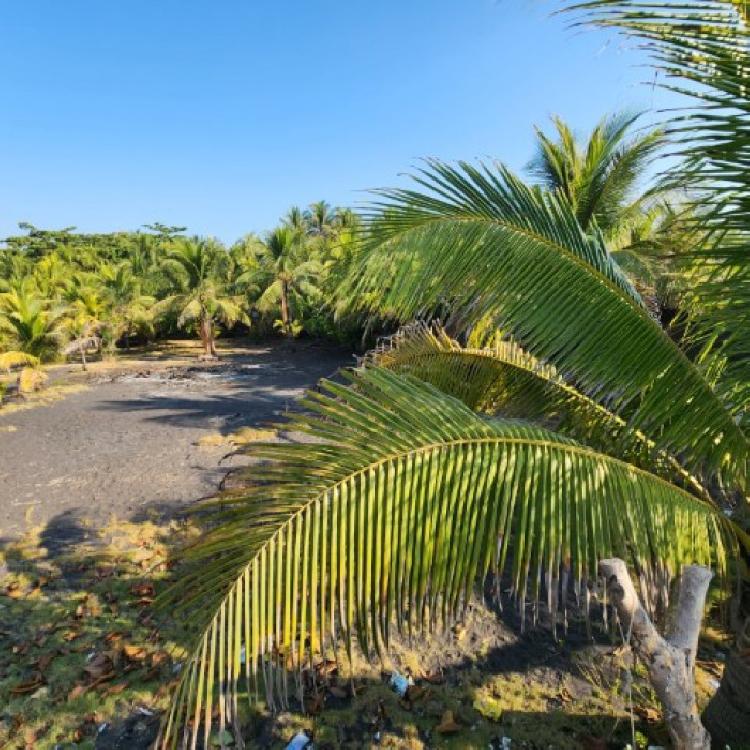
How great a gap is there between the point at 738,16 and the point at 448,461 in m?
1.66

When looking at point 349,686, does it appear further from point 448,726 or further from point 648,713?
point 648,713

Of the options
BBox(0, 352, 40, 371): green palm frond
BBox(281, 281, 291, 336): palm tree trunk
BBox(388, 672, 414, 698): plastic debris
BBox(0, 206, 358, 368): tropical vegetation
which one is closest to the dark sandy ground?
BBox(0, 352, 40, 371): green palm frond

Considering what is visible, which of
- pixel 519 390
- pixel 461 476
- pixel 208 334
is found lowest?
pixel 208 334

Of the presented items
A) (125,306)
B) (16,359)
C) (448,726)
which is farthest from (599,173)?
(125,306)

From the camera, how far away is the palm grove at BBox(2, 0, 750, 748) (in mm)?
1500

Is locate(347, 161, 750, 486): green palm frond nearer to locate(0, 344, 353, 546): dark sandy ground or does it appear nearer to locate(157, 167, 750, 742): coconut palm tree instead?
locate(157, 167, 750, 742): coconut palm tree

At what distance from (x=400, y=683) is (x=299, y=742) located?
846 mm

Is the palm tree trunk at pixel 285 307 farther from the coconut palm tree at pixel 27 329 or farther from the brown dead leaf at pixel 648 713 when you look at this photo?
the brown dead leaf at pixel 648 713

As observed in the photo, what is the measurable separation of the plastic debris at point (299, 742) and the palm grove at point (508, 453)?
1.71 ft

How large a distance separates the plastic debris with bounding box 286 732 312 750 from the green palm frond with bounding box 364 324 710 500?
8.42ft

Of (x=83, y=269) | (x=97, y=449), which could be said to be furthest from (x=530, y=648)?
(x=83, y=269)

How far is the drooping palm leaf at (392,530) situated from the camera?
1.52 m

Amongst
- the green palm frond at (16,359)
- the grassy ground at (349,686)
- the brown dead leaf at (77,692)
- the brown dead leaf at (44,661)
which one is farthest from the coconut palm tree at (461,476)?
the green palm frond at (16,359)

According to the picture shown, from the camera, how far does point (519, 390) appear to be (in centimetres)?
385
